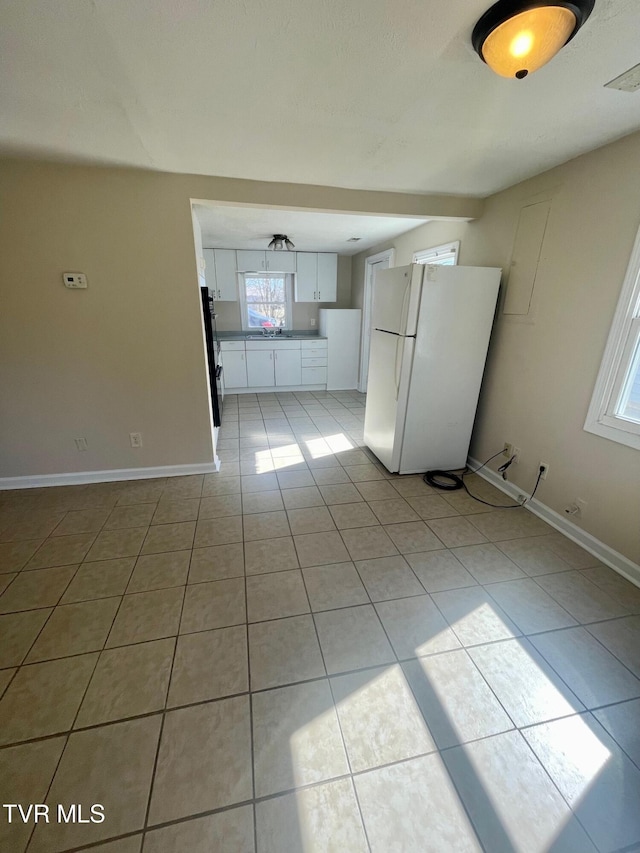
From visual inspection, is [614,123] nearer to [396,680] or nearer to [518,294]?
[518,294]

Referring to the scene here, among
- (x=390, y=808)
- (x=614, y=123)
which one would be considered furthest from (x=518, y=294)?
(x=390, y=808)

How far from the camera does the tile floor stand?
3.26 ft

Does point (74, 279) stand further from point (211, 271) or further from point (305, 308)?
point (305, 308)

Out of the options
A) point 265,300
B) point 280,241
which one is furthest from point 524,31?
point 265,300

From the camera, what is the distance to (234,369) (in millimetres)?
5414

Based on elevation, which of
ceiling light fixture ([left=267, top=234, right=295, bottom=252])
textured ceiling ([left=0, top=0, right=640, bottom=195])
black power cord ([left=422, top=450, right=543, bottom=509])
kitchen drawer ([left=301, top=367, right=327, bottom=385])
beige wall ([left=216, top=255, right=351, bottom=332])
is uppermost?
textured ceiling ([left=0, top=0, right=640, bottom=195])

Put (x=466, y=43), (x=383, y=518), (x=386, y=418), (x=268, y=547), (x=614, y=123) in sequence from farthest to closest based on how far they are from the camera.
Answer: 1. (x=386, y=418)
2. (x=383, y=518)
3. (x=268, y=547)
4. (x=614, y=123)
5. (x=466, y=43)

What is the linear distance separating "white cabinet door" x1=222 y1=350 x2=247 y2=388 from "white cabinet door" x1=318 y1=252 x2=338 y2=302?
1.75 meters

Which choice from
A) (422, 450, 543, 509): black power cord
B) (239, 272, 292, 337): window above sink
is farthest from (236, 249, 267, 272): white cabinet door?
(422, 450, 543, 509): black power cord

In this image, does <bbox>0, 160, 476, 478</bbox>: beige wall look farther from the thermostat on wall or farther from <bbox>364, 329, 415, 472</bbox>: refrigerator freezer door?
<bbox>364, 329, 415, 472</bbox>: refrigerator freezer door

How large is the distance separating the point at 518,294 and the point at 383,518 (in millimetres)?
1899

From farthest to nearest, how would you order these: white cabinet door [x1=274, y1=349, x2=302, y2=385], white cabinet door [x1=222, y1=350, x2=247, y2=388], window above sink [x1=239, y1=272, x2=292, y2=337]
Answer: window above sink [x1=239, y1=272, x2=292, y2=337]
white cabinet door [x1=274, y1=349, x2=302, y2=385]
white cabinet door [x1=222, y1=350, x2=247, y2=388]

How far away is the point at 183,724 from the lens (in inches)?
47.3

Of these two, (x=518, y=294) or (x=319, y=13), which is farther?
(x=518, y=294)
